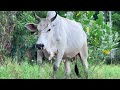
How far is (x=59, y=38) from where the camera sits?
5066 millimetres

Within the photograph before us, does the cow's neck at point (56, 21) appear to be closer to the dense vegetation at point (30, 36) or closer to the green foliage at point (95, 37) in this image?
the dense vegetation at point (30, 36)

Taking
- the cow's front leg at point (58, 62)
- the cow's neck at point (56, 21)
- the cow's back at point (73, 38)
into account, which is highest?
the cow's neck at point (56, 21)

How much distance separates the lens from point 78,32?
5.77m

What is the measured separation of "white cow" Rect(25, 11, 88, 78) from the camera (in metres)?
4.79

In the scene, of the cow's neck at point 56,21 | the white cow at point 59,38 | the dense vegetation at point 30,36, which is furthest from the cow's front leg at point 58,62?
the dense vegetation at point 30,36

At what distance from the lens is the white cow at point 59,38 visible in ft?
15.7

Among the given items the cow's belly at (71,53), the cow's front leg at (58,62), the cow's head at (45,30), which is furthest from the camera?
the cow's belly at (71,53)

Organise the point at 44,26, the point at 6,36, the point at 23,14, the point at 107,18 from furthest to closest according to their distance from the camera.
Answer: the point at 107,18 → the point at 23,14 → the point at 6,36 → the point at 44,26

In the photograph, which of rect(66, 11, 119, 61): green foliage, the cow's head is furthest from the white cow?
rect(66, 11, 119, 61): green foliage

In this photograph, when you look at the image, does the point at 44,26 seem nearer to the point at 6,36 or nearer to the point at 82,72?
the point at 82,72

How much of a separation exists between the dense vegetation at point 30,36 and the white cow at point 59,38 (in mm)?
1083
